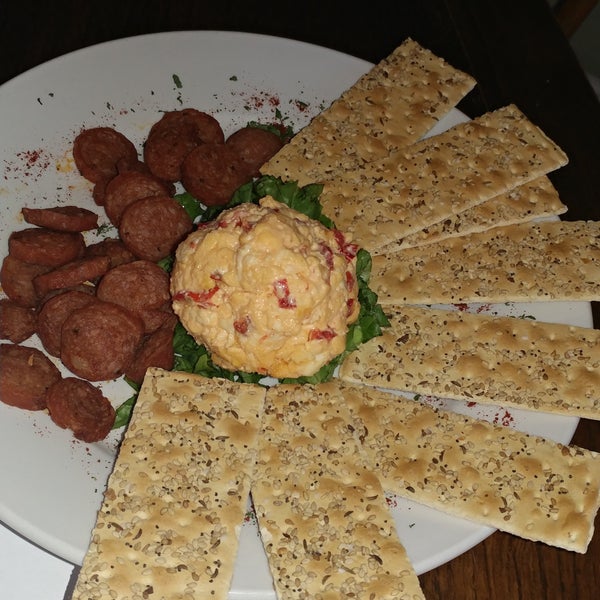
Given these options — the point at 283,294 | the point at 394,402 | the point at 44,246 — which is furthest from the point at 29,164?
the point at 394,402

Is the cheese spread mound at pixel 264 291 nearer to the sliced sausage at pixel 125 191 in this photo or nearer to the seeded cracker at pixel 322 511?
the seeded cracker at pixel 322 511

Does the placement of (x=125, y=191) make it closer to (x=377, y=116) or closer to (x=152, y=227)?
(x=152, y=227)

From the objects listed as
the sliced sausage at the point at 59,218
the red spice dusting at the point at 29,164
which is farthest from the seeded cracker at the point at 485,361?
the red spice dusting at the point at 29,164

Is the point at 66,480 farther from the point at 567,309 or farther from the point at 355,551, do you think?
the point at 567,309

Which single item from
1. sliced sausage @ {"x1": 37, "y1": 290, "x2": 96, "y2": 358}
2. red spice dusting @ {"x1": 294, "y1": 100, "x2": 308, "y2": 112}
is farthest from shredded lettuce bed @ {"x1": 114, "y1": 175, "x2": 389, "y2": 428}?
red spice dusting @ {"x1": 294, "y1": 100, "x2": 308, "y2": 112}

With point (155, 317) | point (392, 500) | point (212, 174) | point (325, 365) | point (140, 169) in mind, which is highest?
point (140, 169)

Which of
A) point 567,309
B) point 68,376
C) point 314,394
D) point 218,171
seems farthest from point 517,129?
point 68,376
